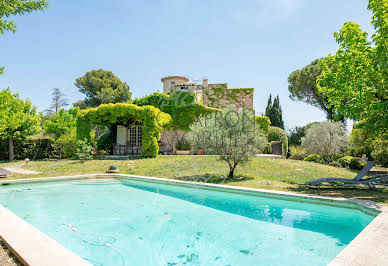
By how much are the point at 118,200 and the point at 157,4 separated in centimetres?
972

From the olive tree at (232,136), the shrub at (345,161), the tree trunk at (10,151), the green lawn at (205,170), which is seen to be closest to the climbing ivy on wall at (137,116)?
the green lawn at (205,170)

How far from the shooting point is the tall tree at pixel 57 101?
43.2 m

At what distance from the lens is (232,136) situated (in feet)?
32.5

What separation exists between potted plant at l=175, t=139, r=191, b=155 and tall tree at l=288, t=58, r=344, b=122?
17123 millimetres

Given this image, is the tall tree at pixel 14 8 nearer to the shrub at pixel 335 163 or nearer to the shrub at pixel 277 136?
the shrub at pixel 335 163

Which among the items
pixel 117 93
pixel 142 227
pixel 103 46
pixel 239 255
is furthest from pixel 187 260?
pixel 117 93

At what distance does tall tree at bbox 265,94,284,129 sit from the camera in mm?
32281

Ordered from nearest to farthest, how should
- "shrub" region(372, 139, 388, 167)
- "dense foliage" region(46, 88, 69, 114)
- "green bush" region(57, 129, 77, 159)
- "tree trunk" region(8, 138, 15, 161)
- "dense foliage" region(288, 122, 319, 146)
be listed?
"shrub" region(372, 139, 388, 167) → "tree trunk" region(8, 138, 15, 161) → "green bush" region(57, 129, 77, 159) → "dense foliage" region(288, 122, 319, 146) → "dense foliage" region(46, 88, 69, 114)

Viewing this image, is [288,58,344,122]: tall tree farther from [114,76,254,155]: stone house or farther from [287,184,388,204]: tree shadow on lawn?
[287,184,388,204]: tree shadow on lawn

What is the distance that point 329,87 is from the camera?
8.45 metres

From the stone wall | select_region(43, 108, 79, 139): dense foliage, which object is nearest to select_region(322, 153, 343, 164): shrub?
the stone wall

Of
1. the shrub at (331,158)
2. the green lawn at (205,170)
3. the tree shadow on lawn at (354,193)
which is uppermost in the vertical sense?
the shrub at (331,158)

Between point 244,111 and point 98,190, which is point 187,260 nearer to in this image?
point 98,190

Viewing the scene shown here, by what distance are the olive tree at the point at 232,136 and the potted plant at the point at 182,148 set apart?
8853 mm
